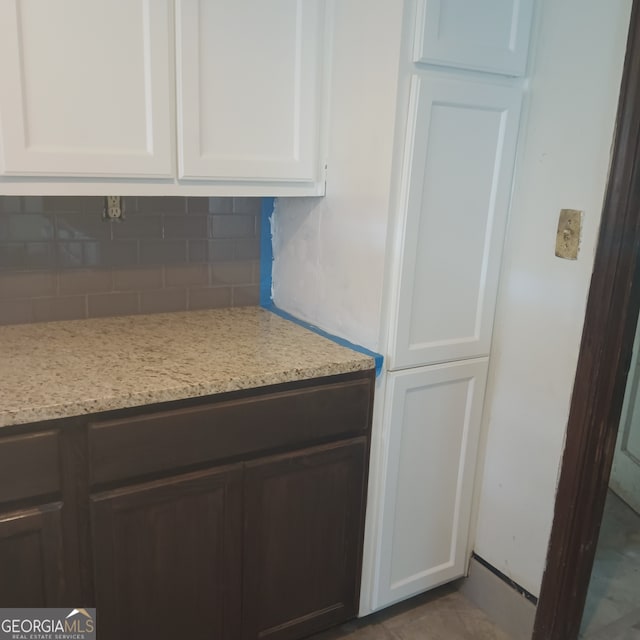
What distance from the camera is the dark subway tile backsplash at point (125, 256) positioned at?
1.79m

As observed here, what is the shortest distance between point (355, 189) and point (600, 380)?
822mm

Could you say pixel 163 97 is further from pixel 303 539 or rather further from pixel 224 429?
pixel 303 539

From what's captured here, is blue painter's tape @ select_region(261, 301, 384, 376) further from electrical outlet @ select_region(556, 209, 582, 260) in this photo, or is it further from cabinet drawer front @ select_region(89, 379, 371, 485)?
electrical outlet @ select_region(556, 209, 582, 260)

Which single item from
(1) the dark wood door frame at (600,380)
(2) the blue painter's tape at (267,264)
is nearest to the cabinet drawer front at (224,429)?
(2) the blue painter's tape at (267,264)

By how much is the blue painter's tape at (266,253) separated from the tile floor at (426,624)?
108cm

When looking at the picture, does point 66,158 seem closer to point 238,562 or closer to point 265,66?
point 265,66

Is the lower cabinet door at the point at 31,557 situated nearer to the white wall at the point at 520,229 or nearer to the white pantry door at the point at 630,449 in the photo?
the white wall at the point at 520,229

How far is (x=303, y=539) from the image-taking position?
1725mm

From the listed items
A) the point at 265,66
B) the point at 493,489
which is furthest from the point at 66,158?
the point at 493,489

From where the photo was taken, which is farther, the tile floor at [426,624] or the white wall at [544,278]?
the tile floor at [426,624]

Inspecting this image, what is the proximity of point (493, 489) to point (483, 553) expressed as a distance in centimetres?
24

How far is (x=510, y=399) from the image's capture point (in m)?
1.87

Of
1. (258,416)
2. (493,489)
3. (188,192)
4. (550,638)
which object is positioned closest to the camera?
(258,416)

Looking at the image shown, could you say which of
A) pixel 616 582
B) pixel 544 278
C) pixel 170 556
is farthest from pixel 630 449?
pixel 170 556
